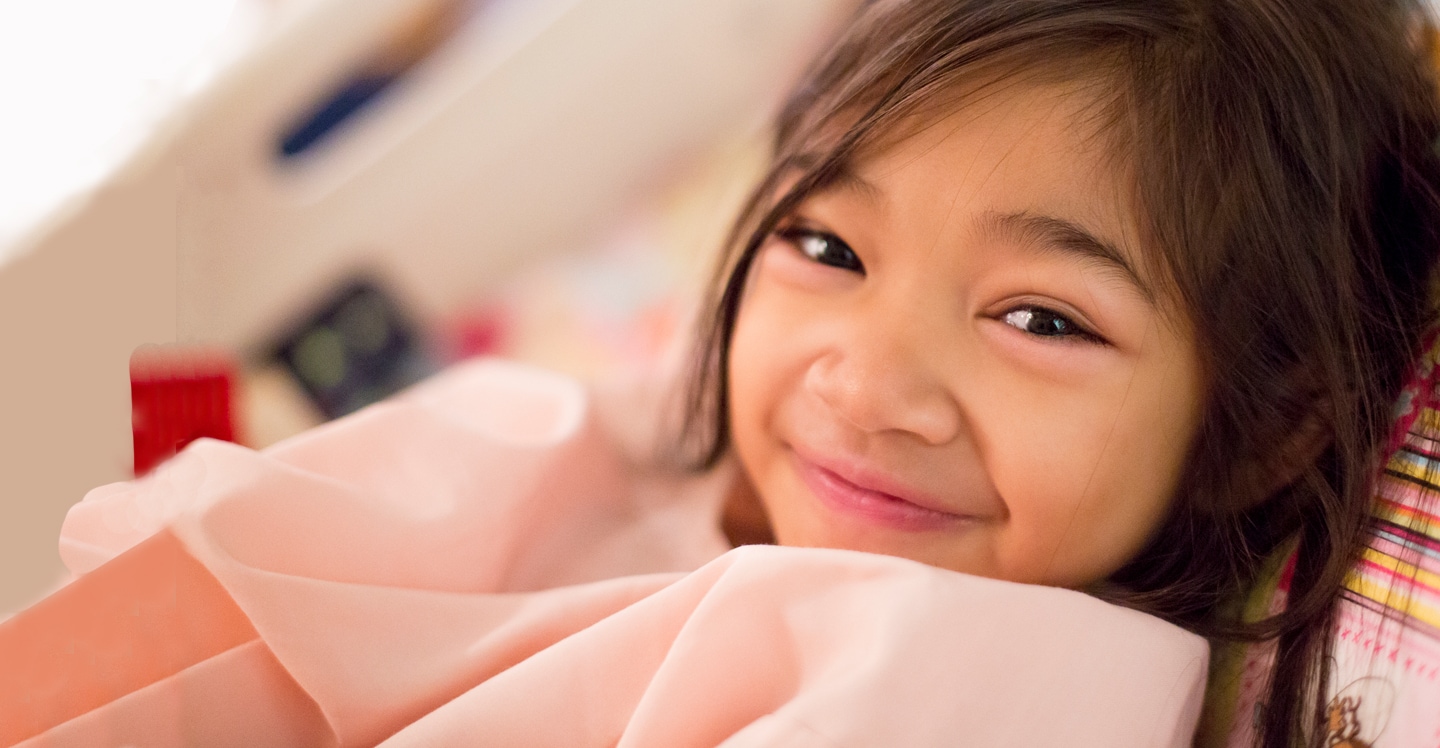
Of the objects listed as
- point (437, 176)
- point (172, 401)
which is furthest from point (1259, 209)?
point (437, 176)

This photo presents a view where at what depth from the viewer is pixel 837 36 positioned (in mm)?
692

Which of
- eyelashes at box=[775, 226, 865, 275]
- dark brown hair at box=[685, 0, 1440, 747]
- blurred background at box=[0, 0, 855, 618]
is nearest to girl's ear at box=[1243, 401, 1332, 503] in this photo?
dark brown hair at box=[685, 0, 1440, 747]

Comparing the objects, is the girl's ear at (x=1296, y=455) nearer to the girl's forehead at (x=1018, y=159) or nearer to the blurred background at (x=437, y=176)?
the girl's forehead at (x=1018, y=159)

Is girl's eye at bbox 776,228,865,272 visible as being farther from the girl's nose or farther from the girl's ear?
the girl's ear

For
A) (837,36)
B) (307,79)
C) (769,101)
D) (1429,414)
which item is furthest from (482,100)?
(1429,414)

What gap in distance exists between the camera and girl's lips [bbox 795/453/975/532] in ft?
1.91

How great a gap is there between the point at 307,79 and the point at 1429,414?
836 millimetres

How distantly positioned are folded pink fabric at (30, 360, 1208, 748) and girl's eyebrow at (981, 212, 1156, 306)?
0.16 m

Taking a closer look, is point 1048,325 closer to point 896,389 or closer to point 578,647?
point 896,389

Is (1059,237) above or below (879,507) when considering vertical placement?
above

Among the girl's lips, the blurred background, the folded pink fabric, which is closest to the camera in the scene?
the folded pink fabric

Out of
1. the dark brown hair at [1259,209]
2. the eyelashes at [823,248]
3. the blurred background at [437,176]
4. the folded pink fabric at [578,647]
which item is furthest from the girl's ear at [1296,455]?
the blurred background at [437,176]

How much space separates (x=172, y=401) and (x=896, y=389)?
34cm

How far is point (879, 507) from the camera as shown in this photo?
0.59m
